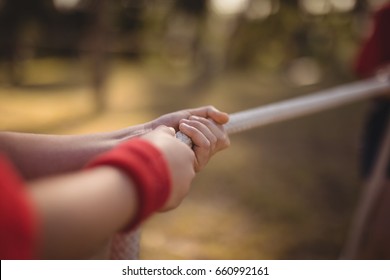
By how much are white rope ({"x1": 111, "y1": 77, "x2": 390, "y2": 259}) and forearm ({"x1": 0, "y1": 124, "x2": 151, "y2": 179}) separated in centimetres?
9

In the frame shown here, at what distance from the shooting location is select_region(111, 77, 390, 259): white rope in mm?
517

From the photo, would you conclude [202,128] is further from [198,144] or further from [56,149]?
[56,149]

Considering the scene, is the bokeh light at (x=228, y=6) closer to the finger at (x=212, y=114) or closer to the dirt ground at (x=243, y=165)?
the dirt ground at (x=243, y=165)

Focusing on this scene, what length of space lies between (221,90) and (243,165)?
1744 mm

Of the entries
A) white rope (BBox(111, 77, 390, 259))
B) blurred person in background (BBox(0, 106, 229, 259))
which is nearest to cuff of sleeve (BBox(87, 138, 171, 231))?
blurred person in background (BBox(0, 106, 229, 259))

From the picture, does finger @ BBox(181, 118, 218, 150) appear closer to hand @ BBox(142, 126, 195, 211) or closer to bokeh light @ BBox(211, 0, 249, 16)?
hand @ BBox(142, 126, 195, 211)

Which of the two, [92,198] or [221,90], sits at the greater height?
[92,198]

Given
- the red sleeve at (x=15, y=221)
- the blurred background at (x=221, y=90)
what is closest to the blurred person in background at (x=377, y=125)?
the blurred background at (x=221, y=90)

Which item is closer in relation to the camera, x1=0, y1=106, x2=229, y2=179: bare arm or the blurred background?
x1=0, y1=106, x2=229, y2=179: bare arm

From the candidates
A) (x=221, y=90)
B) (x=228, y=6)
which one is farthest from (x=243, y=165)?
(x=228, y=6)

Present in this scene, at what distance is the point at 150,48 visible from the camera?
5.57 meters

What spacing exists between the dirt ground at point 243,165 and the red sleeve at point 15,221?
137 centimetres

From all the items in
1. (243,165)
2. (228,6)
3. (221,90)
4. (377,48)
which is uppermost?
(377,48)

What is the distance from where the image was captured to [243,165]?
101 inches
